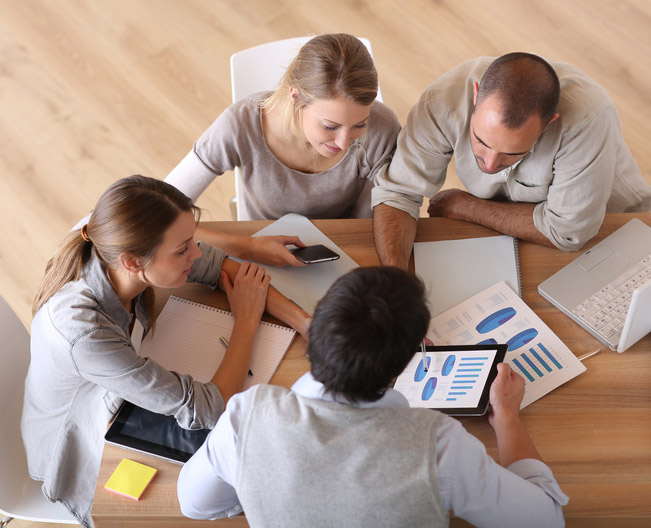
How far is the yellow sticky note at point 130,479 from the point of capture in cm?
120

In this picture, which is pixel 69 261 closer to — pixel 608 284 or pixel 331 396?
pixel 331 396

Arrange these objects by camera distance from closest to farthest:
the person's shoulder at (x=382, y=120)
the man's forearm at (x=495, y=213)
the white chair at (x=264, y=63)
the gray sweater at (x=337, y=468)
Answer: the gray sweater at (x=337, y=468)
the man's forearm at (x=495, y=213)
the person's shoulder at (x=382, y=120)
the white chair at (x=264, y=63)

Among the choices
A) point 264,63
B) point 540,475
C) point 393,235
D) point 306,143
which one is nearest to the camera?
point 540,475

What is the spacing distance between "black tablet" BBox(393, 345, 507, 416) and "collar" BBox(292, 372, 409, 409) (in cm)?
29

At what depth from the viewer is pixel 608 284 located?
4.88 feet

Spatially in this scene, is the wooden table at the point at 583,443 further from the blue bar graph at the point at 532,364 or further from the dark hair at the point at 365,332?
the dark hair at the point at 365,332

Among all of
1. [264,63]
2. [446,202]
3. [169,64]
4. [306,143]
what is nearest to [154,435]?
[306,143]

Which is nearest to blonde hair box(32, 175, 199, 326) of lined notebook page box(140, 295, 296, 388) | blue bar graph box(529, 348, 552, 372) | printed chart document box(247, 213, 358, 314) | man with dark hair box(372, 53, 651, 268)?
lined notebook page box(140, 295, 296, 388)

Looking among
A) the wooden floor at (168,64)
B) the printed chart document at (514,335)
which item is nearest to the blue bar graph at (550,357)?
the printed chart document at (514,335)

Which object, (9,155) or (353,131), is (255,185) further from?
(9,155)

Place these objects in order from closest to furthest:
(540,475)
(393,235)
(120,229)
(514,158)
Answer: (540,475) → (120,229) → (514,158) → (393,235)

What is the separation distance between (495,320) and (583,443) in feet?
1.01

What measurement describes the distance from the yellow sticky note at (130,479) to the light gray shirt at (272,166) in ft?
2.46

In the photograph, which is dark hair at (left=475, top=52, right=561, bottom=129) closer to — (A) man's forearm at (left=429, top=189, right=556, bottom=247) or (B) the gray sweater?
(A) man's forearm at (left=429, top=189, right=556, bottom=247)
